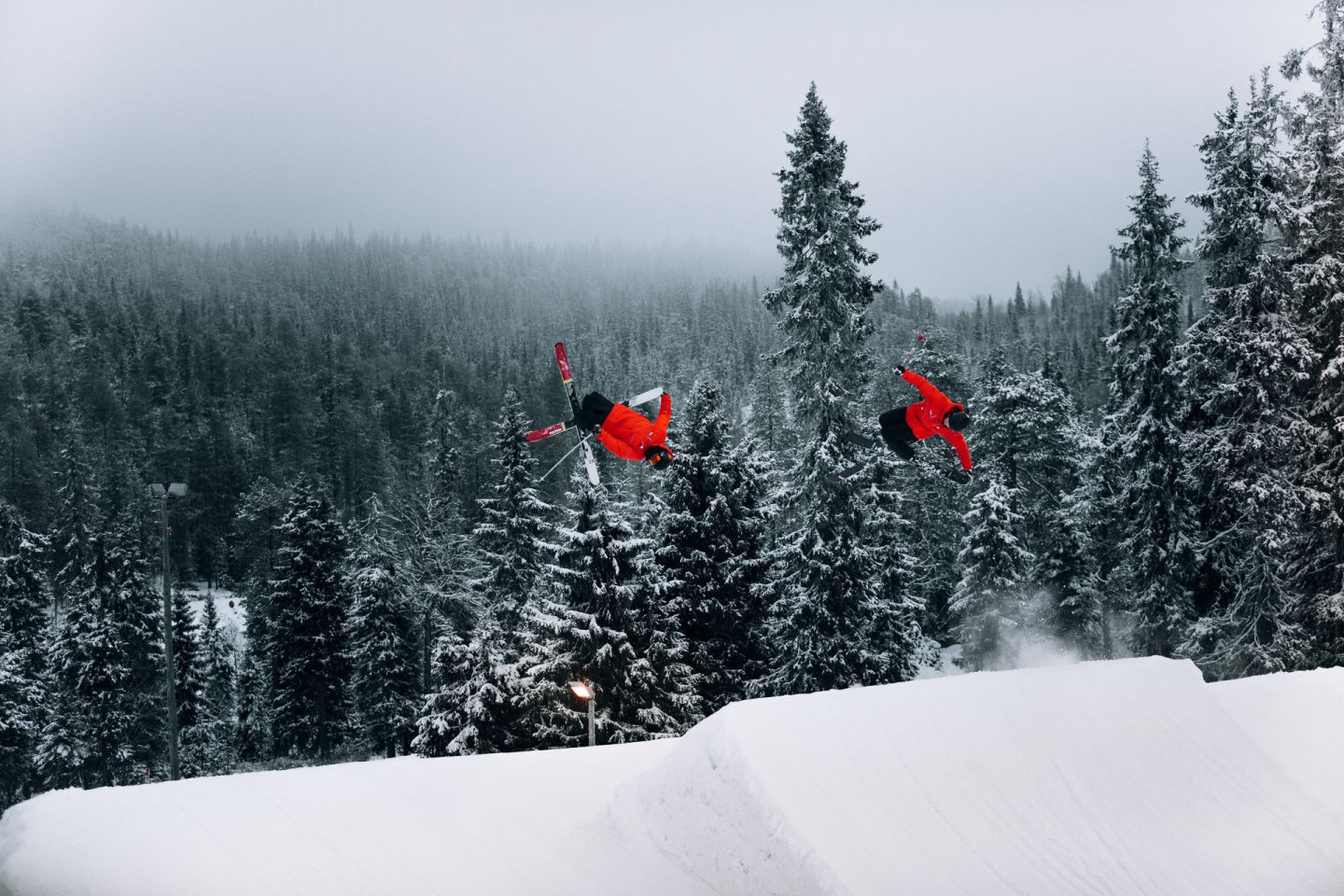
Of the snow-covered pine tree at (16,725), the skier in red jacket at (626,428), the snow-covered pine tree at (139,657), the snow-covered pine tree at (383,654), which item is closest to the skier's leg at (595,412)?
the skier in red jacket at (626,428)

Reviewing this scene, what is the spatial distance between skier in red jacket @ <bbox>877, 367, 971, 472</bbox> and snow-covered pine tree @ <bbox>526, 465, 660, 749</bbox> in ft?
34.2

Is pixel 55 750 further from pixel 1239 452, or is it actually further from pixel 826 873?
pixel 1239 452

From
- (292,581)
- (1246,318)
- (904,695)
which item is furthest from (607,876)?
(292,581)

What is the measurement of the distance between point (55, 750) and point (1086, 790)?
1331 inches

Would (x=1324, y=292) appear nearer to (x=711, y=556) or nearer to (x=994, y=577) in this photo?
(x=994, y=577)

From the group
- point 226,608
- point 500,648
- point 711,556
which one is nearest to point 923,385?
point 711,556

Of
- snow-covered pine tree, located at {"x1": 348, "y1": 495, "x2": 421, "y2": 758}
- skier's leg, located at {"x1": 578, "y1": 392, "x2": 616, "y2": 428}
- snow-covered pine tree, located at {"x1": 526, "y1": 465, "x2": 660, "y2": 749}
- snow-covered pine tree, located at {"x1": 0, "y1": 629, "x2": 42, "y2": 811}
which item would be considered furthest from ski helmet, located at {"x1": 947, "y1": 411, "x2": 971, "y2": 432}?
snow-covered pine tree, located at {"x1": 0, "y1": 629, "x2": 42, "y2": 811}

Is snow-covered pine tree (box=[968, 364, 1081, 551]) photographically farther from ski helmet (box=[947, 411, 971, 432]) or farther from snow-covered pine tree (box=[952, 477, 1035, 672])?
ski helmet (box=[947, 411, 971, 432])

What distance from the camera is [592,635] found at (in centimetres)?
2062

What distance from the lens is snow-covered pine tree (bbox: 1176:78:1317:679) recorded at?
1747 centimetres

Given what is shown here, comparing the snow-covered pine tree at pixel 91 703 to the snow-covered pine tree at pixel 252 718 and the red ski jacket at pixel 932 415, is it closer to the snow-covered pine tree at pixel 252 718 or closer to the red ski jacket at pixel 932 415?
the snow-covered pine tree at pixel 252 718

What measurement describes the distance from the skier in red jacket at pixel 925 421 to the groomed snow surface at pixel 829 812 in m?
3.08

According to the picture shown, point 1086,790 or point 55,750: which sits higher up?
point 1086,790

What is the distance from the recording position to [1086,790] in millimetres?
9086
